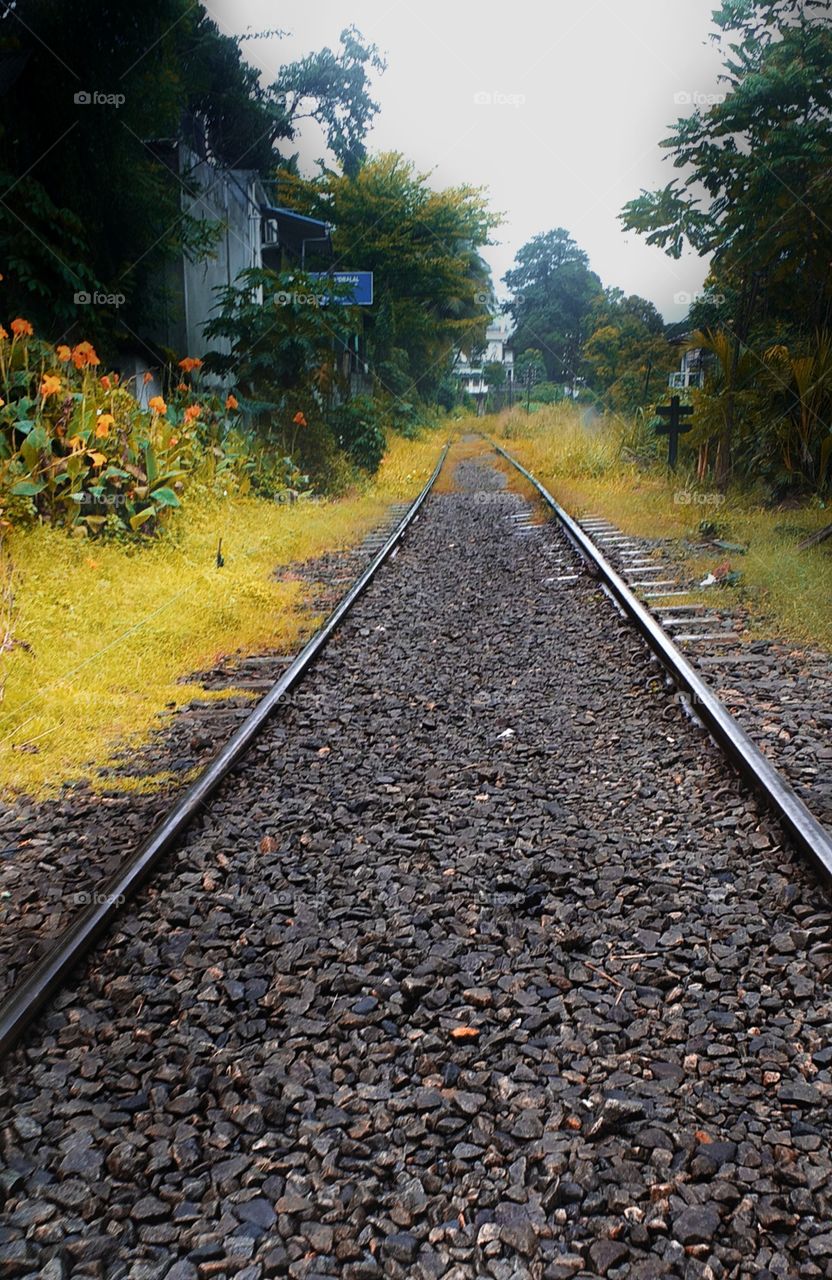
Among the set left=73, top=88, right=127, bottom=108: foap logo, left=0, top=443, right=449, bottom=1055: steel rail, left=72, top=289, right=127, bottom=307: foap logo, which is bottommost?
left=0, top=443, right=449, bottom=1055: steel rail

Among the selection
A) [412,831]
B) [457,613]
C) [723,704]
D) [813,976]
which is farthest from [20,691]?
[813,976]

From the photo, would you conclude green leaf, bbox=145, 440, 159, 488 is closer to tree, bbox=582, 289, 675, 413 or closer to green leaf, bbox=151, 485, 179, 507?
green leaf, bbox=151, 485, 179, 507

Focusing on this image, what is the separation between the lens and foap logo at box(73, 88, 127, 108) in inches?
418

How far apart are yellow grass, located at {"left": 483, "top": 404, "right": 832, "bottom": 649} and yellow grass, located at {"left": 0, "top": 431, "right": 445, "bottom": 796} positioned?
327cm

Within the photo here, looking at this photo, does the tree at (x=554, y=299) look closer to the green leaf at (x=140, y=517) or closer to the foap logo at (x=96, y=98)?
the foap logo at (x=96, y=98)

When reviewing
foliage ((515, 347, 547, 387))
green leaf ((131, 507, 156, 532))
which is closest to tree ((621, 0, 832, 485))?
green leaf ((131, 507, 156, 532))

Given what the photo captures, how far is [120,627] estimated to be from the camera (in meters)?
6.28

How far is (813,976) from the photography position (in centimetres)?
244

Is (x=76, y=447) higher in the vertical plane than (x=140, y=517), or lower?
higher

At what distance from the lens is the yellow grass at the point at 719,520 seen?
644cm

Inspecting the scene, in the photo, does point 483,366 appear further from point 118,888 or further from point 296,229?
point 118,888

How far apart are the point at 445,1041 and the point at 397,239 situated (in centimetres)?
2803

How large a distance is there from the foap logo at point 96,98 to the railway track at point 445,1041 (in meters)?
9.80

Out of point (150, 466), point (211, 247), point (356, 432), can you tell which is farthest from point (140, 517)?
point (211, 247)
